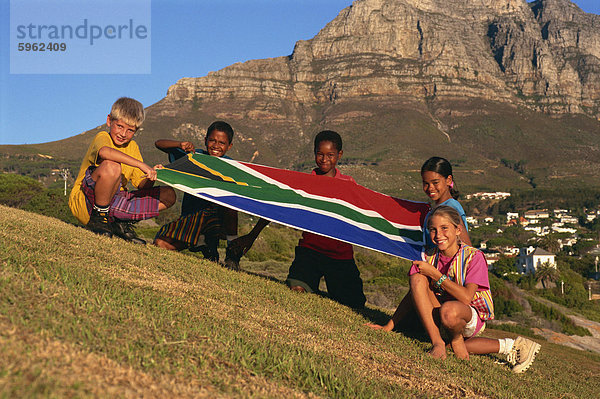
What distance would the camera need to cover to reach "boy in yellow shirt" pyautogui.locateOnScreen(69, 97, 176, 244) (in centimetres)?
675

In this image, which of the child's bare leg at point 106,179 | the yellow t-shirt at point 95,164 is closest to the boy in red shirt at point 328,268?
the yellow t-shirt at point 95,164

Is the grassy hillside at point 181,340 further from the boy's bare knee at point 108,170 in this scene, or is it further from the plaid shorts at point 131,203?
the boy's bare knee at point 108,170

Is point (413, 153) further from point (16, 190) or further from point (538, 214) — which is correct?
point (16, 190)

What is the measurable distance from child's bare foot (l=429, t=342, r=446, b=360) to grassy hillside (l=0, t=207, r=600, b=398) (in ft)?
0.35

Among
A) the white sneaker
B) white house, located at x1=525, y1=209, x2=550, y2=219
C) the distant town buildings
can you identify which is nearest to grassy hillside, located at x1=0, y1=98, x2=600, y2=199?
the distant town buildings

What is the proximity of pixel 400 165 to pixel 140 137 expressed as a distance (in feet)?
255

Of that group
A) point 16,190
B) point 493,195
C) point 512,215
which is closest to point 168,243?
point 16,190

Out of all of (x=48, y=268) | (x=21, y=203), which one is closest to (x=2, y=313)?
(x=48, y=268)

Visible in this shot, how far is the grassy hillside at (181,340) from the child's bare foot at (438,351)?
0.11m

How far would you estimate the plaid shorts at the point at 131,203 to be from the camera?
7013 millimetres

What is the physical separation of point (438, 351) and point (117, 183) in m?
4.33

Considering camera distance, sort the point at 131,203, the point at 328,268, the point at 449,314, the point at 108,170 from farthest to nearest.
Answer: the point at 328,268
the point at 131,203
the point at 108,170
the point at 449,314

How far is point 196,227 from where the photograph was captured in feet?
26.4

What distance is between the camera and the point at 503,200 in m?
159
